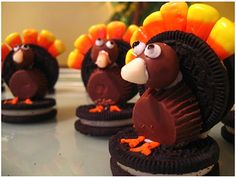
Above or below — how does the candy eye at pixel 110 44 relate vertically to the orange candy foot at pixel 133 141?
above

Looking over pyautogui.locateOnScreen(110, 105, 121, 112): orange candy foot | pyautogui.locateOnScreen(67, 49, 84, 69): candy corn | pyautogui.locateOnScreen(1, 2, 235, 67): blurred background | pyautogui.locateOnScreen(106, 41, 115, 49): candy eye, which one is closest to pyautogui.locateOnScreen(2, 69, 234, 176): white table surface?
pyautogui.locateOnScreen(110, 105, 121, 112): orange candy foot

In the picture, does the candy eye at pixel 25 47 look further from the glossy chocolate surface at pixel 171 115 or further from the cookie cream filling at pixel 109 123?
the glossy chocolate surface at pixel 171 115

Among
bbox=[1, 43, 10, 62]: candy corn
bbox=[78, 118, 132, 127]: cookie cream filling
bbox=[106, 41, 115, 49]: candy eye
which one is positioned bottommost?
bbox=[78, 118, 132, 127]: cookie cream filling

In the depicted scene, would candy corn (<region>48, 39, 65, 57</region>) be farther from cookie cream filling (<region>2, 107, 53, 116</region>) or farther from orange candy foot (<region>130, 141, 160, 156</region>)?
orange candy foot (<region>130, 141, 160, 156</region>)

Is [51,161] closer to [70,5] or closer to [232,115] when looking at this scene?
[232,115]

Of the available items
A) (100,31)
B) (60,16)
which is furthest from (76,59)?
(60,16)

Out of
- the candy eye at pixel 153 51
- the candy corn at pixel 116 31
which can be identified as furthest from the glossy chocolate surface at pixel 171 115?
the candy corn at pixel 116 31

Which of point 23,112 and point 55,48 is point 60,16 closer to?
point 55,48
